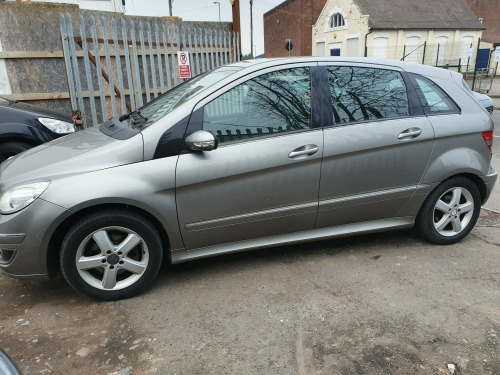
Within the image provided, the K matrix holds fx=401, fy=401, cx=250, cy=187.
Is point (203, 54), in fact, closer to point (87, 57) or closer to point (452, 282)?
point (87, 57)

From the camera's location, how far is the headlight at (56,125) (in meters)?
4.94

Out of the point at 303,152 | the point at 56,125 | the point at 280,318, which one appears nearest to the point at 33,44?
the point at 56,125

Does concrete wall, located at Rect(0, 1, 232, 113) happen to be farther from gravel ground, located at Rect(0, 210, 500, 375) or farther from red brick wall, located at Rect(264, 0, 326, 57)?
red brick wall, located at Rect(264, 0, 326, 57)

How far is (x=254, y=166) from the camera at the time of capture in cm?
294

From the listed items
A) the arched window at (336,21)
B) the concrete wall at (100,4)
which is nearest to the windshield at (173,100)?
the concrete wall at (100,4)

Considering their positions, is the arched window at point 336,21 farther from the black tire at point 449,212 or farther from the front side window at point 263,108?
the front side window at point 263,108

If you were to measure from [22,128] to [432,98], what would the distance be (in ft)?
14.6

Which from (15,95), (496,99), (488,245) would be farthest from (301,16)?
(488,245)

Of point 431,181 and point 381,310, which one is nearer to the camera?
point 381,310

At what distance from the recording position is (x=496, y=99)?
62.8ft

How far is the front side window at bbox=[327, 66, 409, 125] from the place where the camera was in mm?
3248

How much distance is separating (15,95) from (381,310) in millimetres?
6343

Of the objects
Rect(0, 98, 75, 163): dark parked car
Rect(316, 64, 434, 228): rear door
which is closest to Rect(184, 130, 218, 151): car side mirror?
Rect(316, 64, 434, 228): rear door

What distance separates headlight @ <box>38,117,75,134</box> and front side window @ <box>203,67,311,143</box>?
294cm
